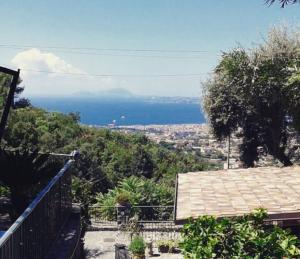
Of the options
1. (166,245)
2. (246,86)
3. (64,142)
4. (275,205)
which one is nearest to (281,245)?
(275,205)

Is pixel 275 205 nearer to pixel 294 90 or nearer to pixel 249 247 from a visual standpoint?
pixel 249 247

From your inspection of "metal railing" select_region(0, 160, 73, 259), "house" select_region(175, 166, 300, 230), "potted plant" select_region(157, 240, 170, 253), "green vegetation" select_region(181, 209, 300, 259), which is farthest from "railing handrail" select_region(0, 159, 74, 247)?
"potted plant" select_region(157, 240, 170, 253)

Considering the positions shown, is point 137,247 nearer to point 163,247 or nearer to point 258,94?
point 163,247

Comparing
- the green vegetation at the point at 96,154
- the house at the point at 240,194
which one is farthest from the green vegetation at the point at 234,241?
the green vegetation at the point at 96,154

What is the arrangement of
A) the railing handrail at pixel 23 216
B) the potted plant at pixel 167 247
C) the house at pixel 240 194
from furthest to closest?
the potted plant at pixel 167 247 → the house at pixel 240 194 → the railing handrail at pixel 23 216

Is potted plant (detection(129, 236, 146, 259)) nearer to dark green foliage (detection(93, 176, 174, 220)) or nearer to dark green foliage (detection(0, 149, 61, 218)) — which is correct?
dark green foliage (detection(0, 149, 61, 218))

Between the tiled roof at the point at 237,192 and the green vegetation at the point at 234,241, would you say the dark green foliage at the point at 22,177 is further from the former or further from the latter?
the green vegetation at the point at 234,241
